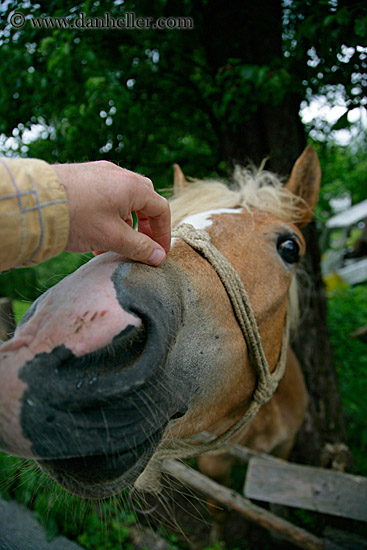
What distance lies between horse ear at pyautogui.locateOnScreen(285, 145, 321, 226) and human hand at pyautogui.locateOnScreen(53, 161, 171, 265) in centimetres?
139

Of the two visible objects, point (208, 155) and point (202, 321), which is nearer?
point (202, 321)

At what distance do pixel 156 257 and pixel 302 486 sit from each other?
7.73 feet

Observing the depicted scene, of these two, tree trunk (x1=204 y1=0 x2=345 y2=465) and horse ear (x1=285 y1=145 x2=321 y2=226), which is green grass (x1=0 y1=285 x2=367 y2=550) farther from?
horse ear (x1=285 y1=145 x2=321 y2=226)

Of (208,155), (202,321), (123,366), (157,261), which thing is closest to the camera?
(123,366)

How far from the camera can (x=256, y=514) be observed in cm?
250

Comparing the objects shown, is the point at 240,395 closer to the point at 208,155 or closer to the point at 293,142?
the point at 293,142

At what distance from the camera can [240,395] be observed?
4.84ft

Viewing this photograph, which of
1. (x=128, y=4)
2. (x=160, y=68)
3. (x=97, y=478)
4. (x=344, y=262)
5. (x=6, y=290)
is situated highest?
(x=128, y=4)

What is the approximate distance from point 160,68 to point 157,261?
295 cm

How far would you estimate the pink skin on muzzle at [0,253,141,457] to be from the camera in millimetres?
785

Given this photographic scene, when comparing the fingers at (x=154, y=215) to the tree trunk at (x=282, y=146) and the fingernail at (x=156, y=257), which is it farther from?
the tree trunk at (x=282, y=146)

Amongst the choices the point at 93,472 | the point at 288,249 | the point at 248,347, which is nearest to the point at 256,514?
the point at 248,347

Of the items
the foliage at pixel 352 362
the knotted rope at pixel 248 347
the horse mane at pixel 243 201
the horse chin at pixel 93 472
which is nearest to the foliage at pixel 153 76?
the horse mane at pixel 243 201

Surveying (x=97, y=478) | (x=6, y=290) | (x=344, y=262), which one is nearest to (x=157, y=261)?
(x=97, y=478)
